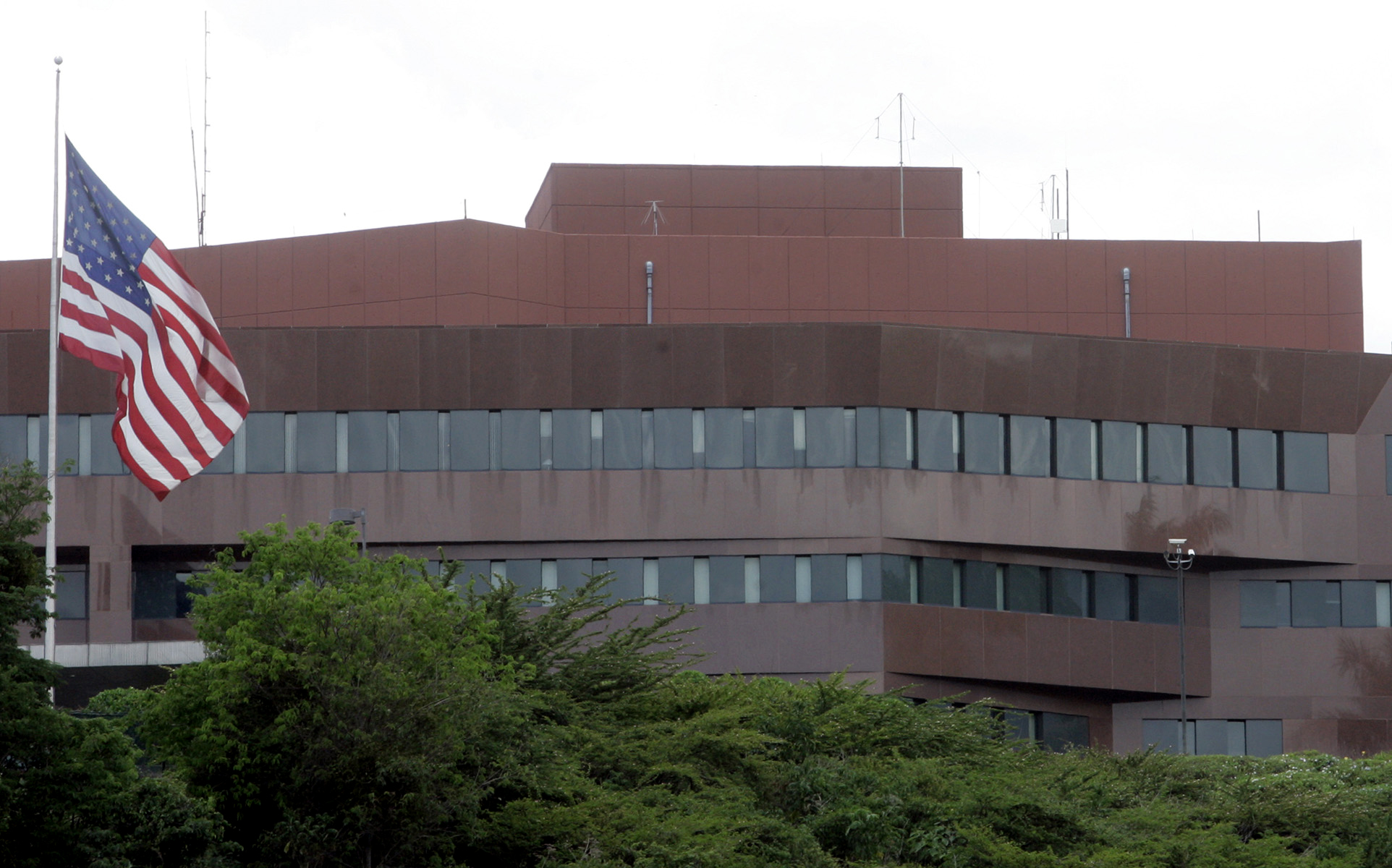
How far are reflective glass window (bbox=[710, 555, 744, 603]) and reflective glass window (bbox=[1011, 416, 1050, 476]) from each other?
27.0 ft

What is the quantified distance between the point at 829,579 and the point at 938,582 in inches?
127

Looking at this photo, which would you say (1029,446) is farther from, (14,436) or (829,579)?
(14,436)

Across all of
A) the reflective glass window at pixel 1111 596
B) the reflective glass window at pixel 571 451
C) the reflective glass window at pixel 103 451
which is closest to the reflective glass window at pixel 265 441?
the reflective glass window at pixel 103 451

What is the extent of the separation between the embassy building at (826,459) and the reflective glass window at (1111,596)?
0.29 feet

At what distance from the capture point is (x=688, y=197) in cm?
6419

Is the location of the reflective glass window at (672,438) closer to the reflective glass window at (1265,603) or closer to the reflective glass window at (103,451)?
the reflective glass window at (103,451)

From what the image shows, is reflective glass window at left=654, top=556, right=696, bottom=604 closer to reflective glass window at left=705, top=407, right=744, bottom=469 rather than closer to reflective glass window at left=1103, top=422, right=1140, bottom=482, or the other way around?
reflective glass window at left=705, top=407, right=744, bottom=469

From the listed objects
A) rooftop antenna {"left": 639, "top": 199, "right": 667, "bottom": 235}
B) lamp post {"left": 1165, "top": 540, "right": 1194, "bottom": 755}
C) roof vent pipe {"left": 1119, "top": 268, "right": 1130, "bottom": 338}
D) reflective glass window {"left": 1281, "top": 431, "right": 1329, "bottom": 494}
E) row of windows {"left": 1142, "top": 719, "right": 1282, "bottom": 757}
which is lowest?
row of windows {"left": 1142, "top": 719, "right": 1282, "bottom": 757}

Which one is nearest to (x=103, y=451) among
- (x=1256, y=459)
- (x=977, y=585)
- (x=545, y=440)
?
(x=545, y=440)

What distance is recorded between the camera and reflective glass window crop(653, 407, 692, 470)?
176 ft

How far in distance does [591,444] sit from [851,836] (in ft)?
91.8

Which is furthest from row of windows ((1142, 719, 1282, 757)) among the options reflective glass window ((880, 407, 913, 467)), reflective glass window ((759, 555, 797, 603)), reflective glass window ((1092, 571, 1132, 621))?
reflective glass window ((759, 555, 797, 603))

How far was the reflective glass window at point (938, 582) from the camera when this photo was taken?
5444cm

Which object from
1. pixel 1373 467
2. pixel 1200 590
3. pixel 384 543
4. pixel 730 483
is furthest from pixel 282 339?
pixel 1373 467
